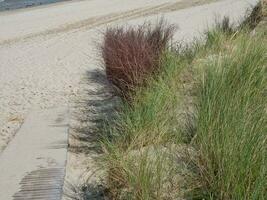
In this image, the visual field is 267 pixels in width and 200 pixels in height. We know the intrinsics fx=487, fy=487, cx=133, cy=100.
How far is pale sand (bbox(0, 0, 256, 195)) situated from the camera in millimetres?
6972

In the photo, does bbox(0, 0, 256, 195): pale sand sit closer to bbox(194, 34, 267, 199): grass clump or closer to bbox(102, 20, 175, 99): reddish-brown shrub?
bbox(102, 20, 175, 99): reddish-brown shrub

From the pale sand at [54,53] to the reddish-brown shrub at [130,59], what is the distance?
3.33 ft

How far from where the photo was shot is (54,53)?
36.4ft

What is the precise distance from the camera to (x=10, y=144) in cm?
507

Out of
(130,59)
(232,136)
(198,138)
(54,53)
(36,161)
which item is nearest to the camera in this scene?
(232,136)

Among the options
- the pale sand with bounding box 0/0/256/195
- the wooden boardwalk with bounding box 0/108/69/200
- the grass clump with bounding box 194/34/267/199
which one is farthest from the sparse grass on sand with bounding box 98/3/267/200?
the pale sand with bounding box 0/0/256/195

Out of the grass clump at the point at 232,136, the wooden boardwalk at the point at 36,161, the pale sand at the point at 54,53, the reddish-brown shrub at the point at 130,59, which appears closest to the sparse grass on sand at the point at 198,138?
the grass clump at the point at 232,136

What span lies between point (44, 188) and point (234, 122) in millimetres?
1730

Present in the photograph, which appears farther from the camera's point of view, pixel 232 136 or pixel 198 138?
pixel 198 138

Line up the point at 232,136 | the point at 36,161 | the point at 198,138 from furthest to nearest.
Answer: the point at 36,161 < the point at 198,138 < the point at 232,136

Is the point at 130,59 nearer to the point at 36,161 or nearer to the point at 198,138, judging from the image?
the point at 36,161

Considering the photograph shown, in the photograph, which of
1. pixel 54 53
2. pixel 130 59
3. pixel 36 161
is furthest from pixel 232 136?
pixel 54 53

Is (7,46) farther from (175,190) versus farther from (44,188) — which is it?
(175,190)

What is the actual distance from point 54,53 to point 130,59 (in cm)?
583
